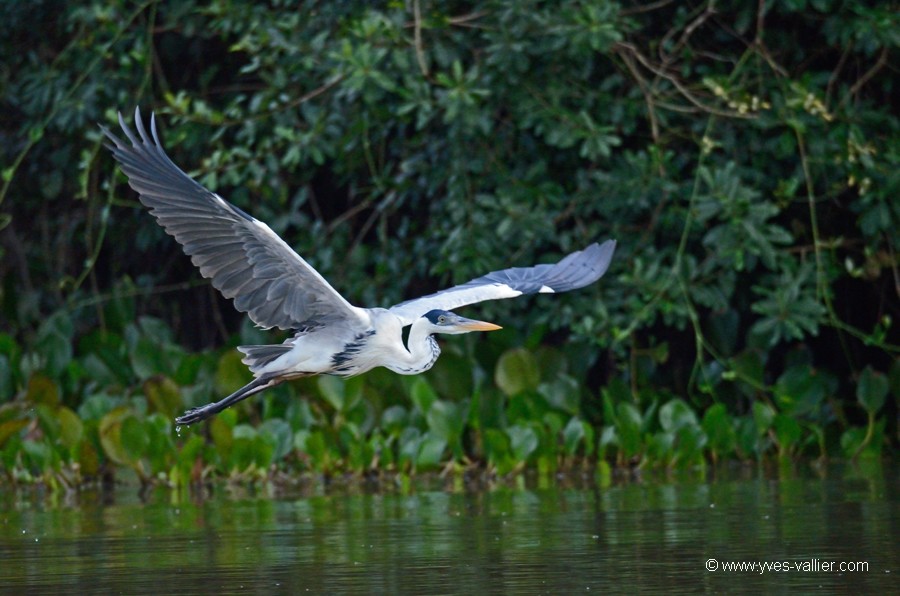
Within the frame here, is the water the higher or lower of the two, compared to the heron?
lower

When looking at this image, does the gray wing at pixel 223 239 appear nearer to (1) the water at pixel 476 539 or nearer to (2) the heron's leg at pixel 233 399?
(2) the heron's leg at pixel 233 399

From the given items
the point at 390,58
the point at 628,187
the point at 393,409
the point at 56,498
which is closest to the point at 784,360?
the point at 628,187

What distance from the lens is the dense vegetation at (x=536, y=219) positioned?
9.31 meters

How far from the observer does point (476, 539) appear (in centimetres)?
630

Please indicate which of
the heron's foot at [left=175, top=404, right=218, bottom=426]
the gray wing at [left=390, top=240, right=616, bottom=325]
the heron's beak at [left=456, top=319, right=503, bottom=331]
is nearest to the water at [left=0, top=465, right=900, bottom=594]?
the heron's foot at [left=175, top=404, right=218, bottom=426]

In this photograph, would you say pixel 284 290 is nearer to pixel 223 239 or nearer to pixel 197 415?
pixel 223 239

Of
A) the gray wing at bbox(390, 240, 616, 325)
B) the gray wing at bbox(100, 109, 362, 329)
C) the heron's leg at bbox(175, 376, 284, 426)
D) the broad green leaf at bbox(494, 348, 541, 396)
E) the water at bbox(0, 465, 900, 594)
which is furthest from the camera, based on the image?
the broad green leaf at bbox(494, 348, 541, 396)

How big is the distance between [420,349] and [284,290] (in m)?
0.71

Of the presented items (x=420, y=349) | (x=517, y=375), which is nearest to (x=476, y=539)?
(x=420, y=349)

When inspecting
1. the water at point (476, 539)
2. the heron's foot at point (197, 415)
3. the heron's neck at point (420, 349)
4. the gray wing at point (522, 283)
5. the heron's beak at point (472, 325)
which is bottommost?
the water at point (476, 539)

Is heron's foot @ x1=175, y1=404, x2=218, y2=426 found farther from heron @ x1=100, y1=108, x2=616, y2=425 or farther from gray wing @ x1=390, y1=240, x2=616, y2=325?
gray wing @ x1=390, y1=240, x2=616, y2=325

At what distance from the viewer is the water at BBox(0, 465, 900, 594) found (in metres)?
5.22

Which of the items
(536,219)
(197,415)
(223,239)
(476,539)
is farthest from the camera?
(536,219)

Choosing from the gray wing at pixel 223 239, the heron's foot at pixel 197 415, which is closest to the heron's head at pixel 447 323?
the gray wing at pixel 223 239
